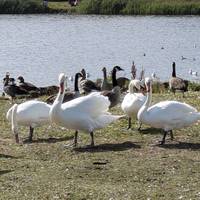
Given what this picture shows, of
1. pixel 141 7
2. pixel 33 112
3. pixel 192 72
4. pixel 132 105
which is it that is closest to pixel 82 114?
pixel 33 112

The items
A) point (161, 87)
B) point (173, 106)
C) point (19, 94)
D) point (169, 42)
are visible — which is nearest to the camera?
point (173, 106)

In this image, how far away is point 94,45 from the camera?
174 feet

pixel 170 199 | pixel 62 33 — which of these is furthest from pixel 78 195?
pixel 62 33

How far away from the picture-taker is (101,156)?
12336mm

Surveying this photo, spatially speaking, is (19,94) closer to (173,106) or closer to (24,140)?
(24,140)

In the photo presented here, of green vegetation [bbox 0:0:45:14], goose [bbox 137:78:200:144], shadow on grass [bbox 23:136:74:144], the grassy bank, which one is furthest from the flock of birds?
green vegetation [bbox 0:0:45:14]

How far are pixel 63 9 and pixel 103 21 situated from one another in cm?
1757

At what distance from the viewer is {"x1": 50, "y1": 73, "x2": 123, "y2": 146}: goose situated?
13273 mm

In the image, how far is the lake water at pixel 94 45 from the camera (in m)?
39.8

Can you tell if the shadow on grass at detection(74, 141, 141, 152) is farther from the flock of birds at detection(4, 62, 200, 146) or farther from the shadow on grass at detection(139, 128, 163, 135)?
the shadow on grass at detection(139, 128, 163, 135)

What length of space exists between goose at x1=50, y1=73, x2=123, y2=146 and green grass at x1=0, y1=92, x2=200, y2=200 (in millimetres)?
431

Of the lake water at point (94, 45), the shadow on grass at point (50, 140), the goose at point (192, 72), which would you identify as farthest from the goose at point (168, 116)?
the goose at point (192, 72)

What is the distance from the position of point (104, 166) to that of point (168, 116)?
98.1 inches

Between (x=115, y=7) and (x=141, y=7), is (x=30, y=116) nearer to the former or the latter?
(x=141, y=7)
